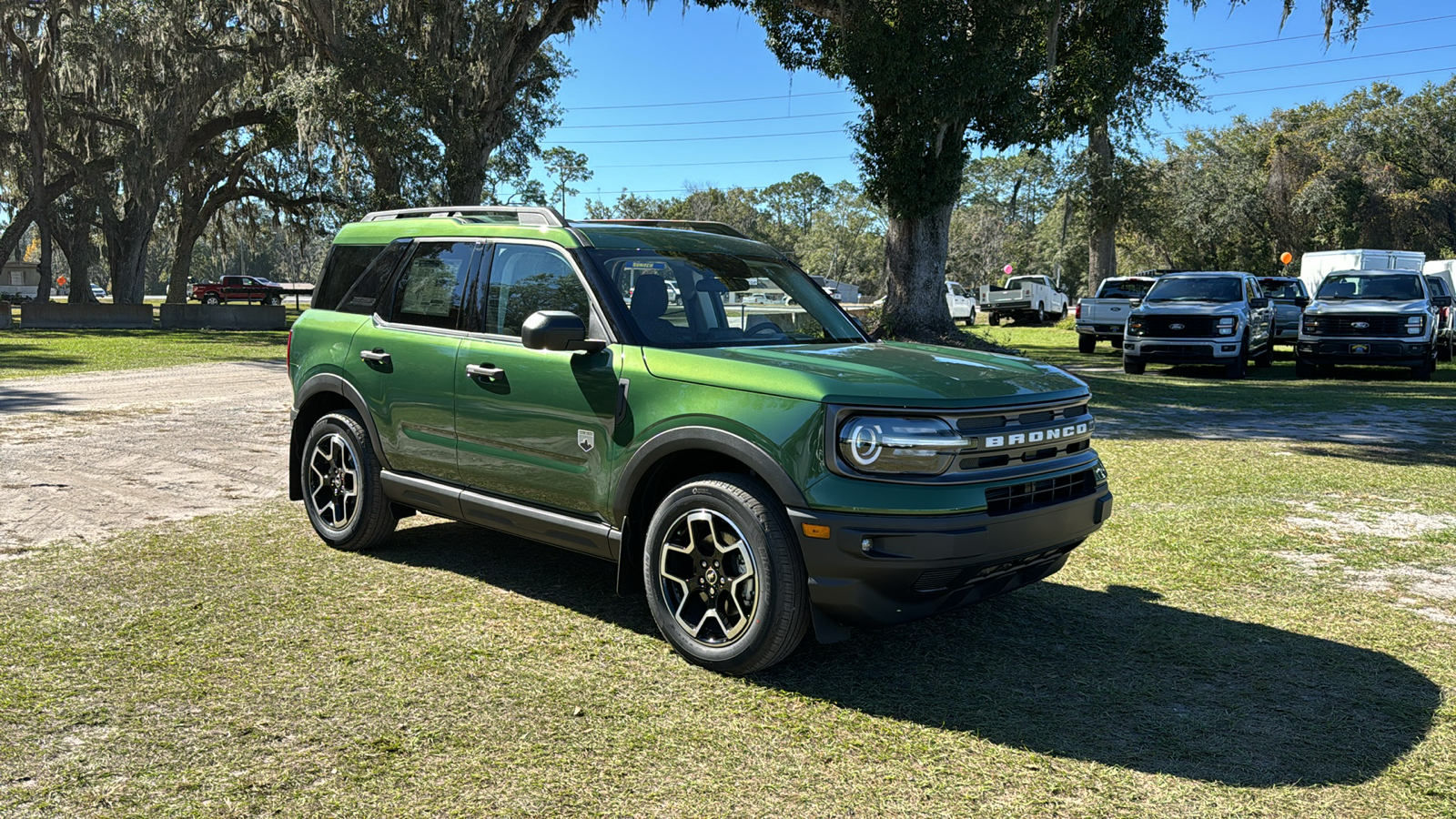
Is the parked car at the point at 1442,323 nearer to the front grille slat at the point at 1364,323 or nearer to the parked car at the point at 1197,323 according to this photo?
the front grille slat at the point at 1364,323

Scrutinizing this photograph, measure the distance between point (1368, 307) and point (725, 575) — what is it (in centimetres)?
1840

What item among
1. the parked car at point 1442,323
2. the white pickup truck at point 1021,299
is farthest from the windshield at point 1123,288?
the white pickup truck at point 1021,299

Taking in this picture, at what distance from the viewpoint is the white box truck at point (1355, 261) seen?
30938mm

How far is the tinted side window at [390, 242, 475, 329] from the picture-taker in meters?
5.68

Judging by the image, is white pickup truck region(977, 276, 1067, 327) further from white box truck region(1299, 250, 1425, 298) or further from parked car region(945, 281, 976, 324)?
white box truck region(1299, 250, 1425, 298)

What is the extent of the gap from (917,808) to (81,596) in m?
4.22

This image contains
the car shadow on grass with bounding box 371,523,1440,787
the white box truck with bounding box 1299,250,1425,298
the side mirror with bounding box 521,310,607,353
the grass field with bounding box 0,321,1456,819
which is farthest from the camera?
the white box truck with bounding box 1299,250,1425,298

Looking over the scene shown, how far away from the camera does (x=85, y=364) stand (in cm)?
1872

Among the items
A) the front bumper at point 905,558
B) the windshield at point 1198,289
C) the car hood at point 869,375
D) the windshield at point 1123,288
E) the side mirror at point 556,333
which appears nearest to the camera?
the front bumper at point 905,558

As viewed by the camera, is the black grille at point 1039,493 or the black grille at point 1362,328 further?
the black grille at point 1362,328

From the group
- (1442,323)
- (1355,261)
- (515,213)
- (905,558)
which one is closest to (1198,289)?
(1442,323)

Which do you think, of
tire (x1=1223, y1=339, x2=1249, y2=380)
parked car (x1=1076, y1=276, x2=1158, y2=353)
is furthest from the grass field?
parked car (x1=1076, y1=276, x2=1158, y2=353)

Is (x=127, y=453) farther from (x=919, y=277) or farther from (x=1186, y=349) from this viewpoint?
(x=1186, y=349)

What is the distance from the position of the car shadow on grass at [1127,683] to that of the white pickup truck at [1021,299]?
126 ft
